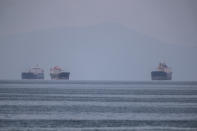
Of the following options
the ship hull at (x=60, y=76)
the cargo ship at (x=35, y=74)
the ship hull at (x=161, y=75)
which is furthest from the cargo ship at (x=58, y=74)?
the ship hull at (x=161, y=75)

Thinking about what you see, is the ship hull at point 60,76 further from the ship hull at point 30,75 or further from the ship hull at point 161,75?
the ship hull at point 161,75

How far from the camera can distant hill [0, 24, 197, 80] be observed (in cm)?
757

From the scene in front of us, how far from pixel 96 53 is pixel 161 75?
1430mm

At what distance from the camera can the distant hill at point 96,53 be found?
24.8 ft

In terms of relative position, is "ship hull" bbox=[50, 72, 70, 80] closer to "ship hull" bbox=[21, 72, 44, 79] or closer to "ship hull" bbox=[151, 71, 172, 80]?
"ship hull" bbox=[21, 72, 44, 79]

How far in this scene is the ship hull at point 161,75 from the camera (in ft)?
24.5

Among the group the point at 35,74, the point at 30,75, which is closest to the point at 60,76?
the point at 35,74

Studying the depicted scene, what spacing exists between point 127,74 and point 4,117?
5858 mm

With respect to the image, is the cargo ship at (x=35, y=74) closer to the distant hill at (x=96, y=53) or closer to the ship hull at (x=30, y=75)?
the ship hull at (x=30, y=75)

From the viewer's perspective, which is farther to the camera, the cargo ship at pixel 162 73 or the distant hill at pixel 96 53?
the distant hill at pixel 96 53

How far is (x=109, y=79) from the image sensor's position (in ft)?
25.2

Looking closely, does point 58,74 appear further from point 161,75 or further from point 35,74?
point 161,75

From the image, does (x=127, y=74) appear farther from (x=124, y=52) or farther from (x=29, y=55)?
(x=29, y=55)

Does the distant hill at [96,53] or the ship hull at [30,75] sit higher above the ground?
the distant hill at [96,53]
